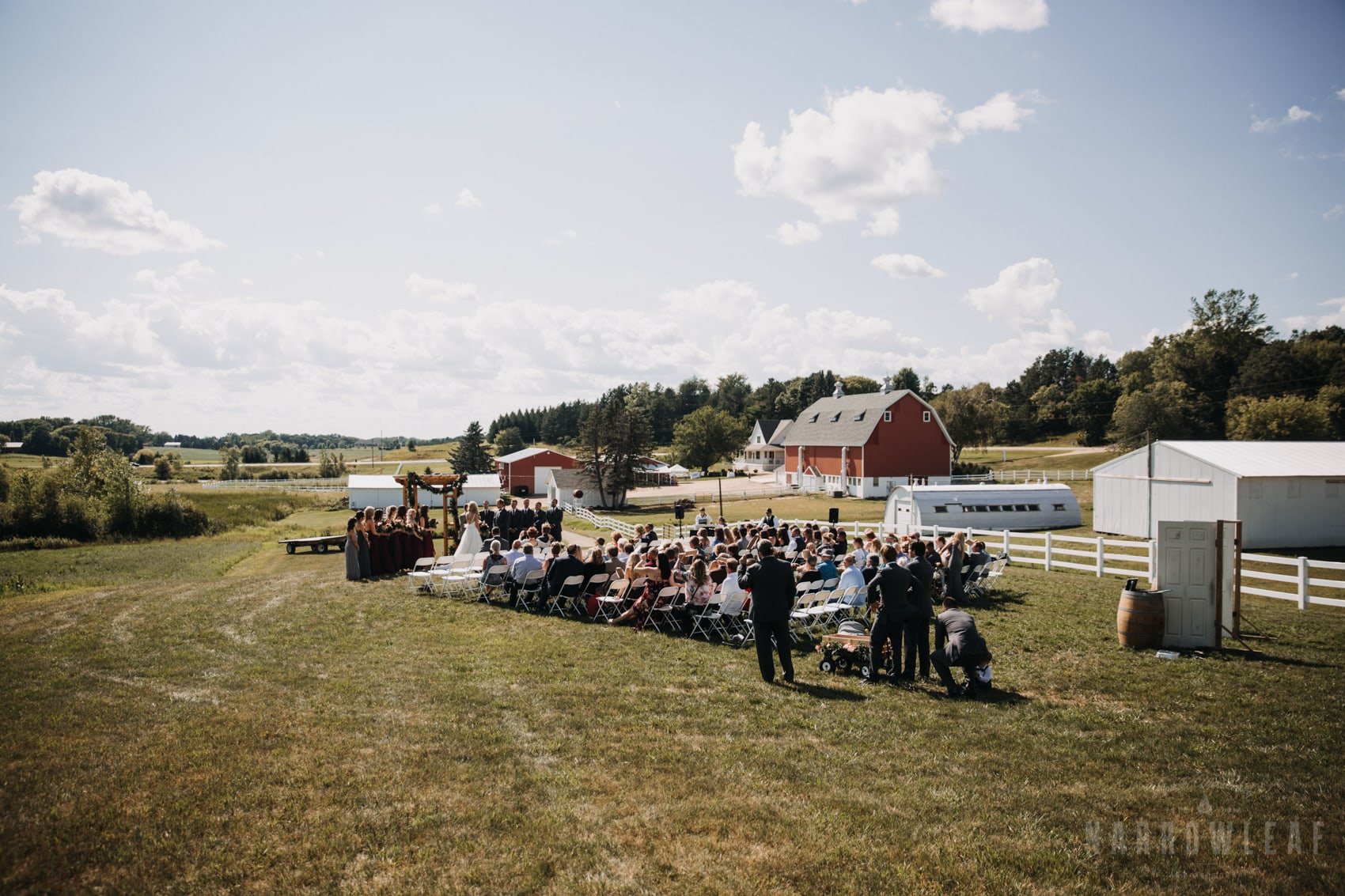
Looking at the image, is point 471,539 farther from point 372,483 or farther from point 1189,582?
point 372,483

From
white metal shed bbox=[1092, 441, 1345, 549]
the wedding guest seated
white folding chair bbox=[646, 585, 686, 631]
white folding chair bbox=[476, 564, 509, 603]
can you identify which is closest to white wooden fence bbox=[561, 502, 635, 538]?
white folding chair bbox=[476, 564, 509, 603]

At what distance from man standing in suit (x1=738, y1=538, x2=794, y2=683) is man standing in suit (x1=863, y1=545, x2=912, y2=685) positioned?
3.31ft

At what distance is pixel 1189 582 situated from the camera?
10375 millimetres

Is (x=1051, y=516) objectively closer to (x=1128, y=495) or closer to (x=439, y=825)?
(x=1128, y=495)

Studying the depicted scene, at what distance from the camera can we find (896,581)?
8797mm

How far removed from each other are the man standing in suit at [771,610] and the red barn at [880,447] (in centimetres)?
4299

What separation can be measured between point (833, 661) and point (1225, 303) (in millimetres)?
87650

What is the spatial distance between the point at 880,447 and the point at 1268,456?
26847mm

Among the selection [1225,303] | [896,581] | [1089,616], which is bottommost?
[1089,616]

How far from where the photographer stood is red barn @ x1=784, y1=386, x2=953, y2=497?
50625 millimetres

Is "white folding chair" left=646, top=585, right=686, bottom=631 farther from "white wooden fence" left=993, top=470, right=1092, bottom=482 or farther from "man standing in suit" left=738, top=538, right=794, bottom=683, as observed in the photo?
"white wooden fence" left=993, top=470, right=1092, bottom=482

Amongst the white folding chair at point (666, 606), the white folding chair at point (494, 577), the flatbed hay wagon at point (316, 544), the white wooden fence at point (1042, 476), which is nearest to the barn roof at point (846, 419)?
the white wooden fence at point (1042, 476)

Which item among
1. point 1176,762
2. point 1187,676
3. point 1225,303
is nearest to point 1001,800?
point 1176,762

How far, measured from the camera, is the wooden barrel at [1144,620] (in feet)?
33.6
